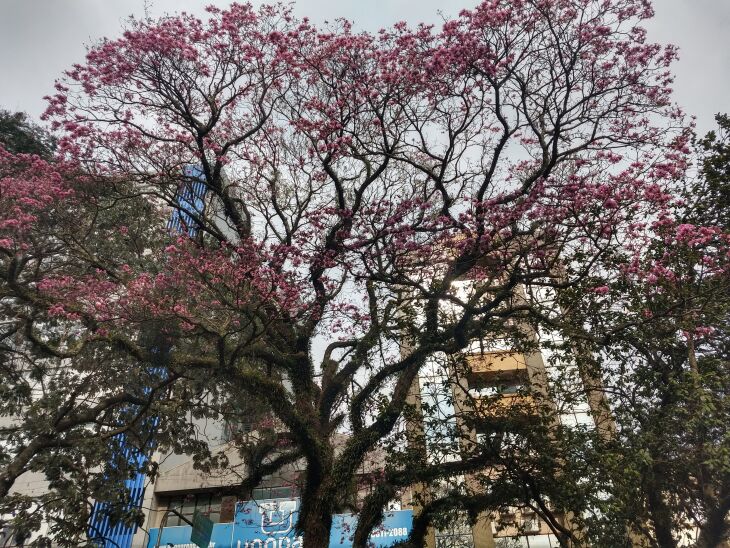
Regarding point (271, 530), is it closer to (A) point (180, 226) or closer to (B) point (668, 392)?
(A) point (180, 226)

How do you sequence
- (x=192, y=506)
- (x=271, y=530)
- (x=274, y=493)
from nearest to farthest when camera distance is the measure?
1. (x=271, y=530)
2. (x=274, y=493)
3. (x=192, y=506)

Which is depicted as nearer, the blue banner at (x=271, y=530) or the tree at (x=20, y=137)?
the tree at (x=20, y=137)

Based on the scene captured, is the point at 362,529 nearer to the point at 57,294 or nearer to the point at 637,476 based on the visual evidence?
the point at 637,476

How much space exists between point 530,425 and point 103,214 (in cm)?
799

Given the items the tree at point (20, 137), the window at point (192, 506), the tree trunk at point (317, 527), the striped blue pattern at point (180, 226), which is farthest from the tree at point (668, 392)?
the window at point (192, 506)

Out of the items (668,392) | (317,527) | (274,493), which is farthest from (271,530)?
(668,392)

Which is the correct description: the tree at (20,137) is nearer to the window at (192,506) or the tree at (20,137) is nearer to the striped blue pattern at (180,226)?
the striped blue pattern at (180,226)

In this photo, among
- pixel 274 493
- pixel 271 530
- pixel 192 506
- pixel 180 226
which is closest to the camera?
pixel 180 226

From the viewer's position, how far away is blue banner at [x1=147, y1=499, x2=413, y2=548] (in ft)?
39.8

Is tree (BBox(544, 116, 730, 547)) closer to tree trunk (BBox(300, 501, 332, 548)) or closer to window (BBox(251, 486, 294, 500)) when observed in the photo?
tree trunk (BBox(300, 501, 332, 548))

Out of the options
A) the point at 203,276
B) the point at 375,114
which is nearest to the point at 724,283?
the point at 375,114

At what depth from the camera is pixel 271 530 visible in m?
13.0

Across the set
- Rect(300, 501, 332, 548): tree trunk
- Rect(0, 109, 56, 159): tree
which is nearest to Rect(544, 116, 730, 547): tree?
Rect(300, 501, 332, 548): tree trunk

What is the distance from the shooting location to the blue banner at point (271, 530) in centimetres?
1213
